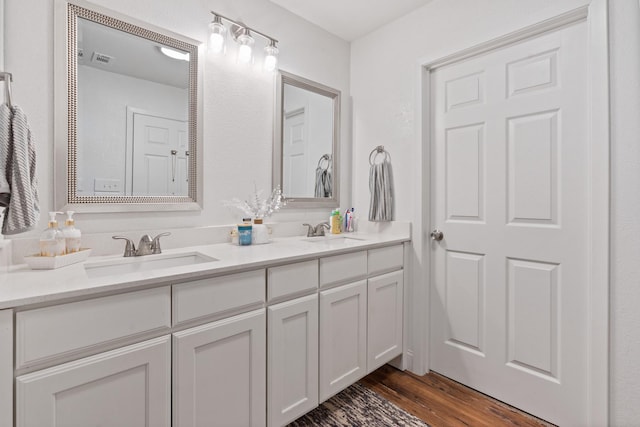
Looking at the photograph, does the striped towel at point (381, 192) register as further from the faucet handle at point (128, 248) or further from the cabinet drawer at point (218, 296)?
the faucet handle at point (128, 248)

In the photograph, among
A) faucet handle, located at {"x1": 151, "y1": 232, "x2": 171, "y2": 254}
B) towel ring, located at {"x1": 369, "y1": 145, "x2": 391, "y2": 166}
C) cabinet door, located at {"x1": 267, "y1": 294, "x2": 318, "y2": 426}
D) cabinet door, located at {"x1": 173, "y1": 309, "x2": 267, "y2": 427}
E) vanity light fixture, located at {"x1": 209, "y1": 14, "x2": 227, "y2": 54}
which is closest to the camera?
cabinet door, located at {"x1": 173, "y1": 309, "x2": 267, "y2": 427}

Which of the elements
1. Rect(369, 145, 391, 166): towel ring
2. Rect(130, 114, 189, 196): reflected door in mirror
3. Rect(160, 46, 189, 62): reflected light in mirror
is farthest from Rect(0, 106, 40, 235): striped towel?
Rect(369, 145, 391, 166): towel ring

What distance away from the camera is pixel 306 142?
2.31m

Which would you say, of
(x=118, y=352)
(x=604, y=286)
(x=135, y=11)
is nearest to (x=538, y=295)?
(x=604, y=286)

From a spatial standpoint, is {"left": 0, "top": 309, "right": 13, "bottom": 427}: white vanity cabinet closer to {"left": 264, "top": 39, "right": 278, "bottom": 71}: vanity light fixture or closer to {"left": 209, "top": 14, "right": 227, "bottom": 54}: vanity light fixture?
{"left": 209, "top": 14, "right": 227, "bottom": 54}: vanity light fixture

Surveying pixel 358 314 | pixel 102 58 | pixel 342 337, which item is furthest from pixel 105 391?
pixel 102 58

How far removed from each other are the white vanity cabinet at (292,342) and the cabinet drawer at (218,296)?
0.07 metres

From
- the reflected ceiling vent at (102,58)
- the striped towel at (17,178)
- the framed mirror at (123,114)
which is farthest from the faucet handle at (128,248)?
the reflected ceiling vent at (102,58)

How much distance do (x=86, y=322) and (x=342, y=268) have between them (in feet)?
3.65

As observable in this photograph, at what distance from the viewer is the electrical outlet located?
1.47 metres

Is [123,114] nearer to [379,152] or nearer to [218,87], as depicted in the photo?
[218,87]

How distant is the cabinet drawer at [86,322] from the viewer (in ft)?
2.81

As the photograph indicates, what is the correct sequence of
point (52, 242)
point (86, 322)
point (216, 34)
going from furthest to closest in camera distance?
1. point (216, 34)
2. point (52, 242)
3. point (86, 322)

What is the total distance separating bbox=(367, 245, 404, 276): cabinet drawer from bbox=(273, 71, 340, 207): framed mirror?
2.16ft
